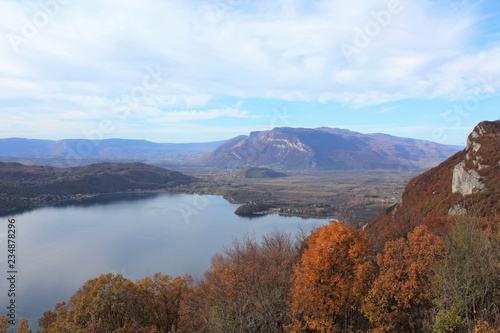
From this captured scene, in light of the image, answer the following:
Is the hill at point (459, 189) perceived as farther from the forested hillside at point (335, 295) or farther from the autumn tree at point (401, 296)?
the autumn tree at point (401, 296)

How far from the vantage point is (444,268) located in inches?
329

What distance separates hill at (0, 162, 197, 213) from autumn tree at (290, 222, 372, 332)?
59.5 m

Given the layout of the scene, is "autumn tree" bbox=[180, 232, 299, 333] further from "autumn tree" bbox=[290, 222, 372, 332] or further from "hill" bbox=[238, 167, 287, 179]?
"hill" bbox=[238, 167, 287, 179]

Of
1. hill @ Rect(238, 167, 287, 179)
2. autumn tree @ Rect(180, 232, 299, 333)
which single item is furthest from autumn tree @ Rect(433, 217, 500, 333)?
hill @ Rect(238, 167, 287, 179)

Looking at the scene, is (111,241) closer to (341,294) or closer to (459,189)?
(459,189)

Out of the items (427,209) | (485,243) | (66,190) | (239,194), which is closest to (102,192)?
(66,190)

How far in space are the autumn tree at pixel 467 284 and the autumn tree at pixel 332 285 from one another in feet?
6.33

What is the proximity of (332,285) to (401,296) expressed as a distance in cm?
171

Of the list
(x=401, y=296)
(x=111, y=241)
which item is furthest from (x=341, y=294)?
(x=111, y=241)

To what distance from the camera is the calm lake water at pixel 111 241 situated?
2525 cm

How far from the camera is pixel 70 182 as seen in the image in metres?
77.2

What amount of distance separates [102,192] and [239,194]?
102ft

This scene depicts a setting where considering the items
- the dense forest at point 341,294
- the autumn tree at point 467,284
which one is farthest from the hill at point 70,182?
the autumn tree at point 467,284

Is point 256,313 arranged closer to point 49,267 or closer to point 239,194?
point 49,267
